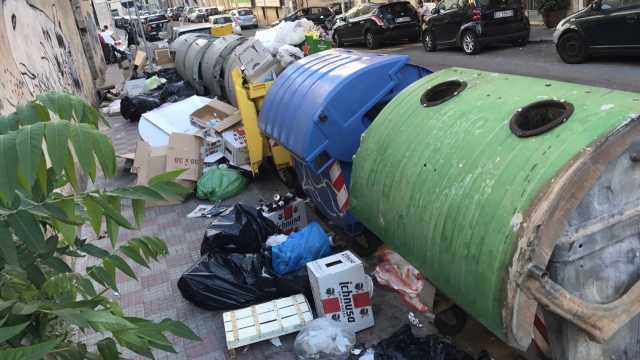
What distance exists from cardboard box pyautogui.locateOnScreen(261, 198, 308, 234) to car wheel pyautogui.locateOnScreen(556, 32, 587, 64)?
799 centimetres

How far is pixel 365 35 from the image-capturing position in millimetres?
18297

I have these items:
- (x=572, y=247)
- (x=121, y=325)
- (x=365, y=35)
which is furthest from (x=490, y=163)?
(x=365, y=35)

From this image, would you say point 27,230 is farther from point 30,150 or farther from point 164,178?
point 164,178

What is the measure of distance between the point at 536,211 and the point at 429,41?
46.6 feet

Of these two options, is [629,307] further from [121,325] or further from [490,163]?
[121,325]

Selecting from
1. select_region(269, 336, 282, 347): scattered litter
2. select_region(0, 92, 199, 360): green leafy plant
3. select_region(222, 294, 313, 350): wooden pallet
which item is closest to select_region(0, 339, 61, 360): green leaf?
select_region(0, 92, 199, 360): green leafy plant

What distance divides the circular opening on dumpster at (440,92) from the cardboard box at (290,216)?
2.31 metres

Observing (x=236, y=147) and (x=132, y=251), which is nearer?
(x=132, y=251)

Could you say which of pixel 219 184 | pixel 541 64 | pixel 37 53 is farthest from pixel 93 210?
pixel 541 64

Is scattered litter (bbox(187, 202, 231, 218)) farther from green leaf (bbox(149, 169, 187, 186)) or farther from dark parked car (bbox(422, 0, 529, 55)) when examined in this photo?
dark parked car (bbox(422, 0, 529, 55))

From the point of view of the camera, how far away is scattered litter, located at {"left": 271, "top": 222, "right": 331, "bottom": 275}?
436cm

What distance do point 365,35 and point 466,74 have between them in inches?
600

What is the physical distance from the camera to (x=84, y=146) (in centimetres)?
123

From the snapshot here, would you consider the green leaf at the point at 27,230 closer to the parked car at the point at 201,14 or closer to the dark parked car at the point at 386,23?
the dark parked car at the point at 386,23
